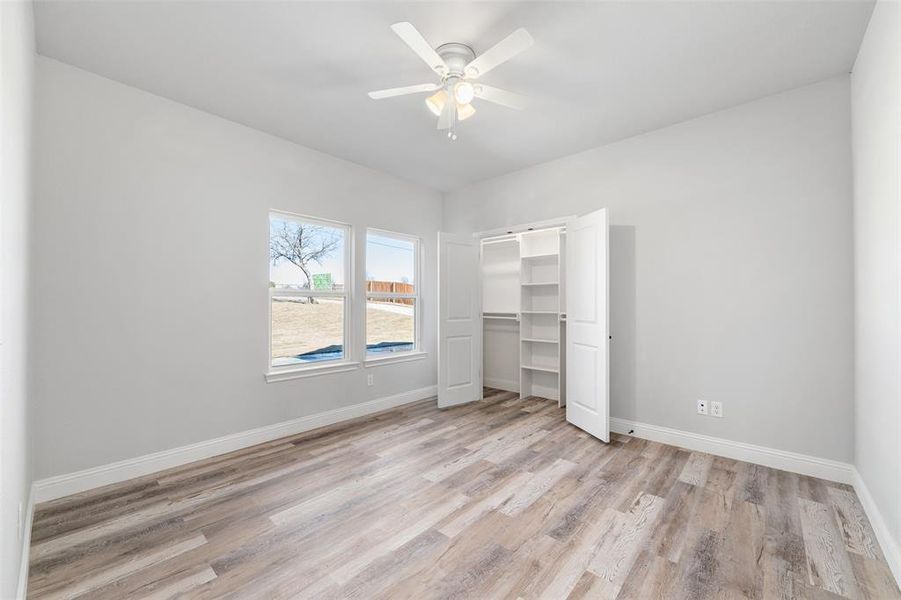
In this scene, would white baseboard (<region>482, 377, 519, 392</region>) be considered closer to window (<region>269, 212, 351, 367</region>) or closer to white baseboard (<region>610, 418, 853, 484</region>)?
white baseboard (<region>610, 418, 853, 484</region>)

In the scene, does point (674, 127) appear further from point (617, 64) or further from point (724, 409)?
point (724, 409)

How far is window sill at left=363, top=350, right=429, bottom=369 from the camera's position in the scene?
4.24m

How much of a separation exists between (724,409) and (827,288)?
3.69 ft

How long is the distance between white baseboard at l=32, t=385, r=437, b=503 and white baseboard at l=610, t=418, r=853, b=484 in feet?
8.83

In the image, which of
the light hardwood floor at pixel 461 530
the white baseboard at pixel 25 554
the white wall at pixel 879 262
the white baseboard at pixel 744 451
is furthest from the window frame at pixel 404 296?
the white wall at pixel 879 262

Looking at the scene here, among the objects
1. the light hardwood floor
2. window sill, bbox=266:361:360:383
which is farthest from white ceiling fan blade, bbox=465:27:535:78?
window sill, bbox=266:361:360:383

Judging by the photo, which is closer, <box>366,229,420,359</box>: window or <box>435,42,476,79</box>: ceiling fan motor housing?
<box>435,42,476,79</box>: ceiling fan motor housing

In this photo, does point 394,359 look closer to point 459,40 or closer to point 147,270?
point 147,270

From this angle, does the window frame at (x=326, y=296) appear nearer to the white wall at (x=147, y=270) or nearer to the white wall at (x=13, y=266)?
the white wall at (x=147, y=270)

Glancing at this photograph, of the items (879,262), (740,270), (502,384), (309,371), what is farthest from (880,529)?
(309,371)

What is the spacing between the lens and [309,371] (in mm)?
3691

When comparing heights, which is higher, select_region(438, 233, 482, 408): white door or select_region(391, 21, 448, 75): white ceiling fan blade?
select_region(391, 21, 448, 75): white ceiling fan blade

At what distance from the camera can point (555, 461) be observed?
2.96 metres

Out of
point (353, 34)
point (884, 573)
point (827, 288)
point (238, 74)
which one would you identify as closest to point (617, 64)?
point (353, 34)
